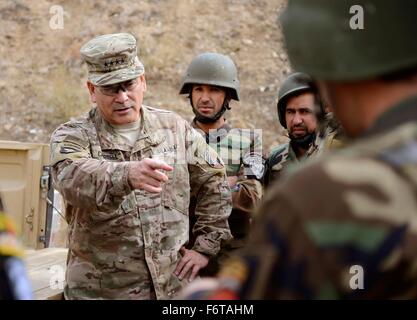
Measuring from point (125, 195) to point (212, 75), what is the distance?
2.43 meters

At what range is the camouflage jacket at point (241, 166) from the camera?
4.45 meters

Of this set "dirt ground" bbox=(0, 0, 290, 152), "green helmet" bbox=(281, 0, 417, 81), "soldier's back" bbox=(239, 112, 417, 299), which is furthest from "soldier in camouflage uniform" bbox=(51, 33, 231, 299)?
"dirt ground" bbox=(0, 0, 290, 152)

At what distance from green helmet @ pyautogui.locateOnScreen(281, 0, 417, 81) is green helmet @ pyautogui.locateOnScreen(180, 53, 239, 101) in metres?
4.17

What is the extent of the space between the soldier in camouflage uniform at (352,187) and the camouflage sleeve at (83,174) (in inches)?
81.5

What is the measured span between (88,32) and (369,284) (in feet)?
46.9

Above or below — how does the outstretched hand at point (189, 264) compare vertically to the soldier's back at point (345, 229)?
above

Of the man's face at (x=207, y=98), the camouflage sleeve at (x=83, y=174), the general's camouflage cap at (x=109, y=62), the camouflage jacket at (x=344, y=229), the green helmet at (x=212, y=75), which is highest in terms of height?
the green helmet at (x=212, y=75)

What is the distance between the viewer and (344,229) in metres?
1.21

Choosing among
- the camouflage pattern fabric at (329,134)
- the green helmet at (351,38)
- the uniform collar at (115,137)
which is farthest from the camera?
the camouflage pattern fabric at (329,134)

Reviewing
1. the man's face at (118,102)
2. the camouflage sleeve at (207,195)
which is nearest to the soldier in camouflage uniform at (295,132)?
the camouflage sleeve at (207,195)

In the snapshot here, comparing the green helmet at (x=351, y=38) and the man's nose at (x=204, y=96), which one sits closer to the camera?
the green helmet at (x=351, y=38)

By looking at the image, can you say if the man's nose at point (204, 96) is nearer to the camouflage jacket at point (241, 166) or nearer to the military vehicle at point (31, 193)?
the camouflage jacket at point (241, 166)

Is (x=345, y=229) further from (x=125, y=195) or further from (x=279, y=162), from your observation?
(x=279, y=162)
